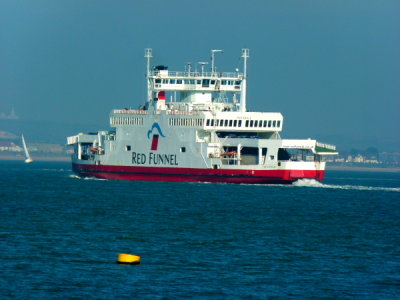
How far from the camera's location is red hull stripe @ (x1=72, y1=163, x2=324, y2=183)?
76.1m

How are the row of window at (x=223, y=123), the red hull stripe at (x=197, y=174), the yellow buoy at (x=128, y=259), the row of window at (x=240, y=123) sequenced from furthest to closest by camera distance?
1. the row of window at (x=240, y=123)
2. the row of window at (x=223, y=123)
3. the red hull stripe at (x=197, y=174)
4. the yellow buoy at (x=128, y=259)

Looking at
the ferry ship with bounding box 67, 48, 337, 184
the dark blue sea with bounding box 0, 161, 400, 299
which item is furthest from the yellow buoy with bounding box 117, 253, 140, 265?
the ferry ship with bounding box 67, 48, 337, 184

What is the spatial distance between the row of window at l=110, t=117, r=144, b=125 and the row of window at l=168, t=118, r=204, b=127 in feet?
10.3

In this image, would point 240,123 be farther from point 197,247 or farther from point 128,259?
point 128,259

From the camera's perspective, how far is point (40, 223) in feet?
155

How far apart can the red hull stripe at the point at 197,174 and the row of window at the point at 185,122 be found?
3365mm

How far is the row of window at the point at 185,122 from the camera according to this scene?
258 feet

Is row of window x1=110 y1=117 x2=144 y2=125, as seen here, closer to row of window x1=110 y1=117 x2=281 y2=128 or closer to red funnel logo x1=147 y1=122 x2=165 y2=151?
red funnel logo x1=147 y1=122 x2=165 y2=151

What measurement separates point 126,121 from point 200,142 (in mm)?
7655

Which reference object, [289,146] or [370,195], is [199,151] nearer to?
[289,146]

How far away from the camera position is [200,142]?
78.4m

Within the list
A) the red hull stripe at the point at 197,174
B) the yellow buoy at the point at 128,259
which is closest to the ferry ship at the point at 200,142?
the red hull stripe at the point at 197,174

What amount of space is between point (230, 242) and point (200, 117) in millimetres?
37510

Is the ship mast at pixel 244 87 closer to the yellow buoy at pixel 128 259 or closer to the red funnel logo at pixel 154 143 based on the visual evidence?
the red funnel logo at pixel 154 143
